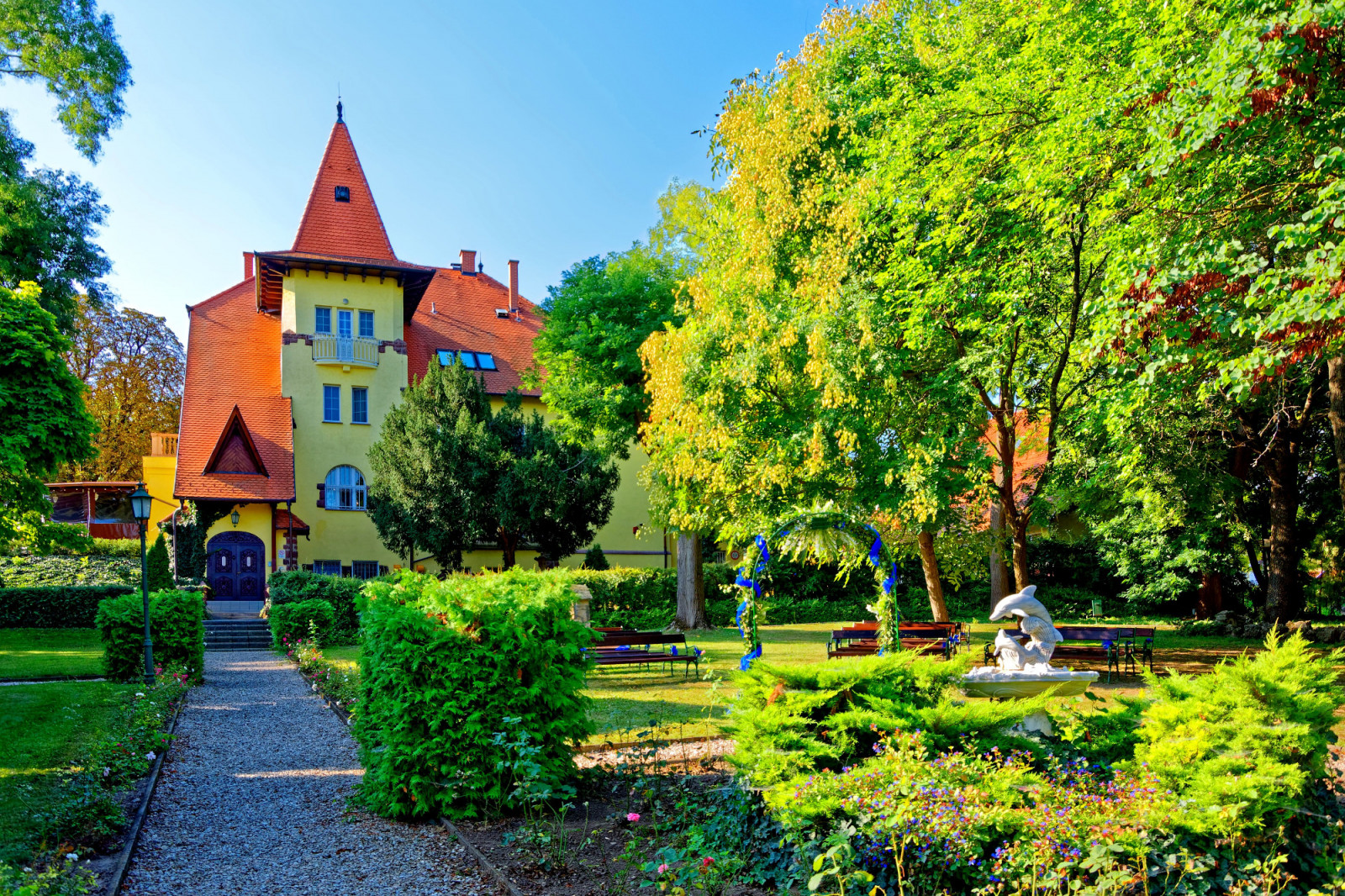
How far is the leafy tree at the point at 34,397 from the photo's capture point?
9.96 metres

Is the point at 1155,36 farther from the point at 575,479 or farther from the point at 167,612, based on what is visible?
the point at 575,479

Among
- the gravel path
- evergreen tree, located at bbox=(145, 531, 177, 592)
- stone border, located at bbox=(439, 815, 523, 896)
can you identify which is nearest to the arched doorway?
evergreen tree, located at bbox=(145, 531, 177, 592)

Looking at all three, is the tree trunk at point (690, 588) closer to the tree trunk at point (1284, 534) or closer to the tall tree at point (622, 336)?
the tall tree at point (622, 336)

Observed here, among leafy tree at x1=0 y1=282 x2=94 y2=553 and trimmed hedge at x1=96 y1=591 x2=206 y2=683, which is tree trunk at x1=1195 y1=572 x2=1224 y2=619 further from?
leafy tree at x1=0 y1=282 x2=94 y2=553

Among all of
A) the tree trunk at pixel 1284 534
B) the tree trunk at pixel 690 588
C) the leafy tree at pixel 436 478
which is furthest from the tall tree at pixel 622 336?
the tree trunk at pixel 1284 534

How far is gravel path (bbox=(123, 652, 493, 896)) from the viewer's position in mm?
5512

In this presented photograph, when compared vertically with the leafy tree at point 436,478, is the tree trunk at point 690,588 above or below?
below

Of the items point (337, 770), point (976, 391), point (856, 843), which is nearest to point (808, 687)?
point (856, 843)

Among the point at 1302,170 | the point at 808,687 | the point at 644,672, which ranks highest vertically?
the point at 1302,170

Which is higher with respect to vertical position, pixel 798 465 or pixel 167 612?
pixel 798 465

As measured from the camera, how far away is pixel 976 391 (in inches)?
561

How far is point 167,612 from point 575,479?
1257 centimetres

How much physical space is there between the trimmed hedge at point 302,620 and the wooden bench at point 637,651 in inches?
324

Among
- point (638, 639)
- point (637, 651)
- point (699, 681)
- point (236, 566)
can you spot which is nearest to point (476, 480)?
point (236, 566)
